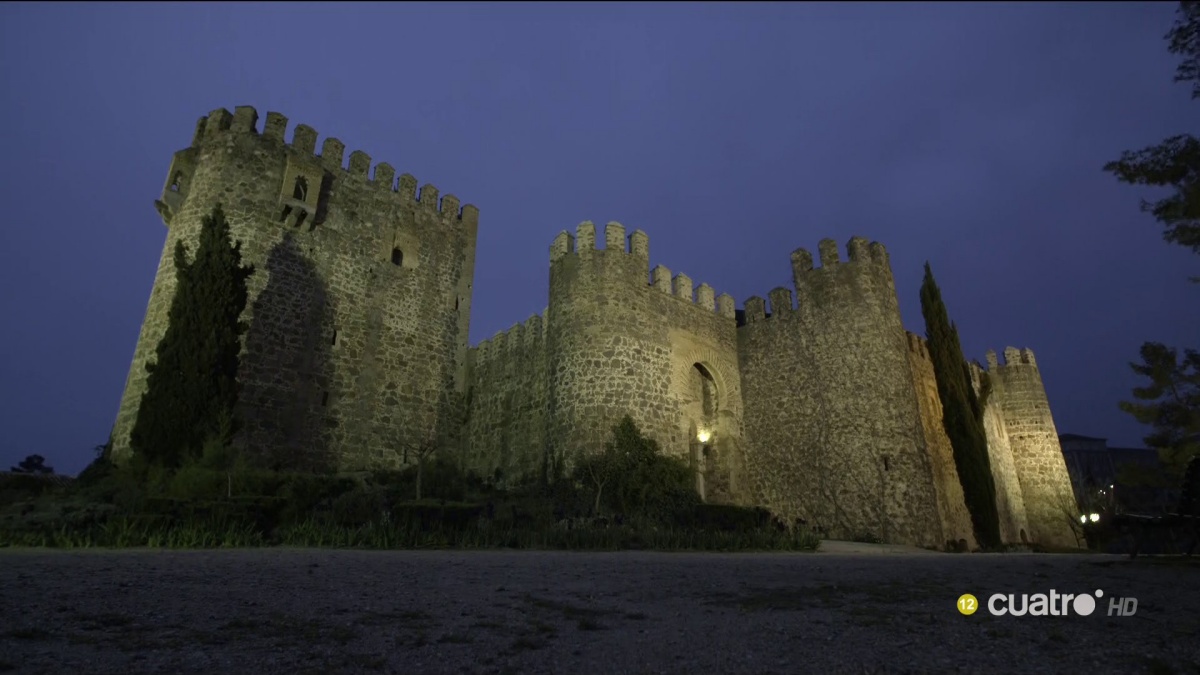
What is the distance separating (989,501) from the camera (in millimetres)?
17562

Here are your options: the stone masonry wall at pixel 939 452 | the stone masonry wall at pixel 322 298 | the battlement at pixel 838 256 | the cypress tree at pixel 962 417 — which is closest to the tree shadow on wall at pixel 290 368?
the stone masonry wall at pixel 322 298

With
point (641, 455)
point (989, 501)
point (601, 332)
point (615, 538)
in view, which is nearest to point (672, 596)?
point (615, 538)

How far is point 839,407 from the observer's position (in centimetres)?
1783

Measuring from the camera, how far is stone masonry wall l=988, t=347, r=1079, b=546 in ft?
74.2

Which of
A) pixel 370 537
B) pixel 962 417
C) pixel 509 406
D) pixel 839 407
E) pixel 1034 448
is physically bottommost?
pixel 370 537

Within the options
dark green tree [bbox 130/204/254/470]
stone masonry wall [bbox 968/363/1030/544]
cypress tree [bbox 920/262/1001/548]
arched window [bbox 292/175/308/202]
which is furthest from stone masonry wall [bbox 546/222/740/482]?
stone masonry wall [bbox 968/363/1030/544]

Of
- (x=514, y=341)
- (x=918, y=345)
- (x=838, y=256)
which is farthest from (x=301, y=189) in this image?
(x=918, y=345)

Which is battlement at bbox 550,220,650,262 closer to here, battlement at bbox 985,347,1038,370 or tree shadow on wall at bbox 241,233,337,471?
tree shadow on wall at bbox 241,233,337,471

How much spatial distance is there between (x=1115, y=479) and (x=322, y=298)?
2428 cm

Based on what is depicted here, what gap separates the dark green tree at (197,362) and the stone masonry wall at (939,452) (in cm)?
1774

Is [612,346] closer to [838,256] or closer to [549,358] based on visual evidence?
[549,358]

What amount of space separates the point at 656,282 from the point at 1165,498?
29.8m

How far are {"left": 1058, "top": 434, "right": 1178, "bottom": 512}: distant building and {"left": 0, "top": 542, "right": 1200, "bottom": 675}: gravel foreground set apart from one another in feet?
36.2

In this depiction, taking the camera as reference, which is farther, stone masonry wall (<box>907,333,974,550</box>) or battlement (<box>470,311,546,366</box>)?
battlement (<box>470,311,546,366</box>)
